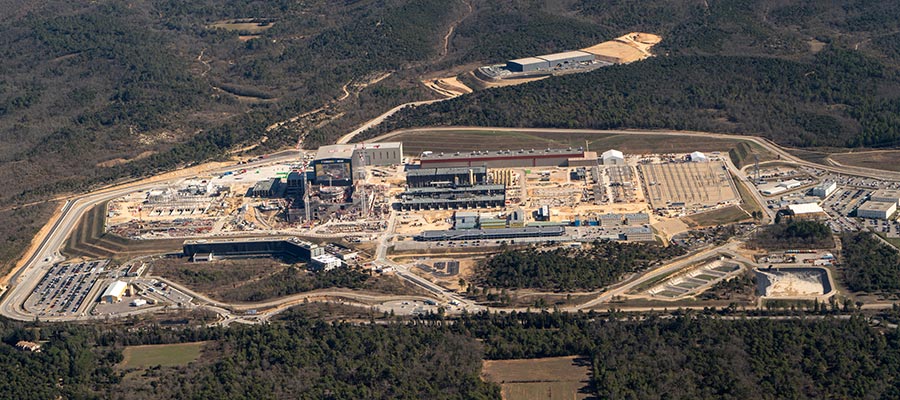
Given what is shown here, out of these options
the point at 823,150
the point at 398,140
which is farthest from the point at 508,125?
the point at 823,150

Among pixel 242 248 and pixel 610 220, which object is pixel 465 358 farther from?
pixel 242 248

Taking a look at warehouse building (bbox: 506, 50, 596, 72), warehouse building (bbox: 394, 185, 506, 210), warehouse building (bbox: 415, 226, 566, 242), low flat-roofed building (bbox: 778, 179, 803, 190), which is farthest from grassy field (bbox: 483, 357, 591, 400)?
warehouse building (bbox: 506, 50, 596, 72)

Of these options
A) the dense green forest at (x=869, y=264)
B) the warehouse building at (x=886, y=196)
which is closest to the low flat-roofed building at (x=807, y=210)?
the dense green forest at (x=869, y=264)

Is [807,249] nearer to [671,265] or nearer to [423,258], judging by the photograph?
[671,265]

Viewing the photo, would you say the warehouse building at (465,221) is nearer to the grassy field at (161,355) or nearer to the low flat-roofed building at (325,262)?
the low flat-roofed building at (325,262)

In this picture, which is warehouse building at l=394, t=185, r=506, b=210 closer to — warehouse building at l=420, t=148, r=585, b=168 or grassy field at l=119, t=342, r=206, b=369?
warehouse building at l=420, t=148, r=585, b=168

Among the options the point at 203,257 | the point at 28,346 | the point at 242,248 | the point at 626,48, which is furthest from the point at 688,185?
the point at 28,346
